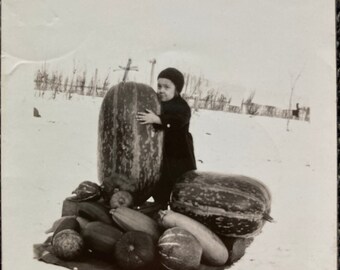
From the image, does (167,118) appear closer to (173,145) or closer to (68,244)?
(173,145)

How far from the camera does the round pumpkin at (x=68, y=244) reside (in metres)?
0.55

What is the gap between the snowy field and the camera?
0.57m

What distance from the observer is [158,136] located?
58cm

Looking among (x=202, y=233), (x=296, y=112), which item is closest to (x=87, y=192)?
(x=202, y=233)

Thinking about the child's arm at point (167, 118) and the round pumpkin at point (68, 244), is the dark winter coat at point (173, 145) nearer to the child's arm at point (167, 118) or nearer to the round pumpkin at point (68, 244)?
the child's arm at point (167, 118)

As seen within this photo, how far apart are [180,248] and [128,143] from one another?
136 mm

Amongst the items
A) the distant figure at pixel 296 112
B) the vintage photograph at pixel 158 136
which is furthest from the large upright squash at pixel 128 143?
the distant figure at pixel 296 112

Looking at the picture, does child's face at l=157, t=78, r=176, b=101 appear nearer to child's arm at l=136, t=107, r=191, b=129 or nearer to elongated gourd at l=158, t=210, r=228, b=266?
child's arm at l=136, t=107, r=191, b=129

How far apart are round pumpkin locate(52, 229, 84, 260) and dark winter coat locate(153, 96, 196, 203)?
4.1 inches

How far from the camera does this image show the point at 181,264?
56 cm

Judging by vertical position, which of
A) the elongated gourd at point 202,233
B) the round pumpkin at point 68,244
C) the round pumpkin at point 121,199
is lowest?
the round pumpkin at point 68,244

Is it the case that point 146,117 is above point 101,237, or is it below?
above

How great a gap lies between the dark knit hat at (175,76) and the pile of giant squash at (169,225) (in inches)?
4.2

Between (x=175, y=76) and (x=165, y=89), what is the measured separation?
20 millimetres
